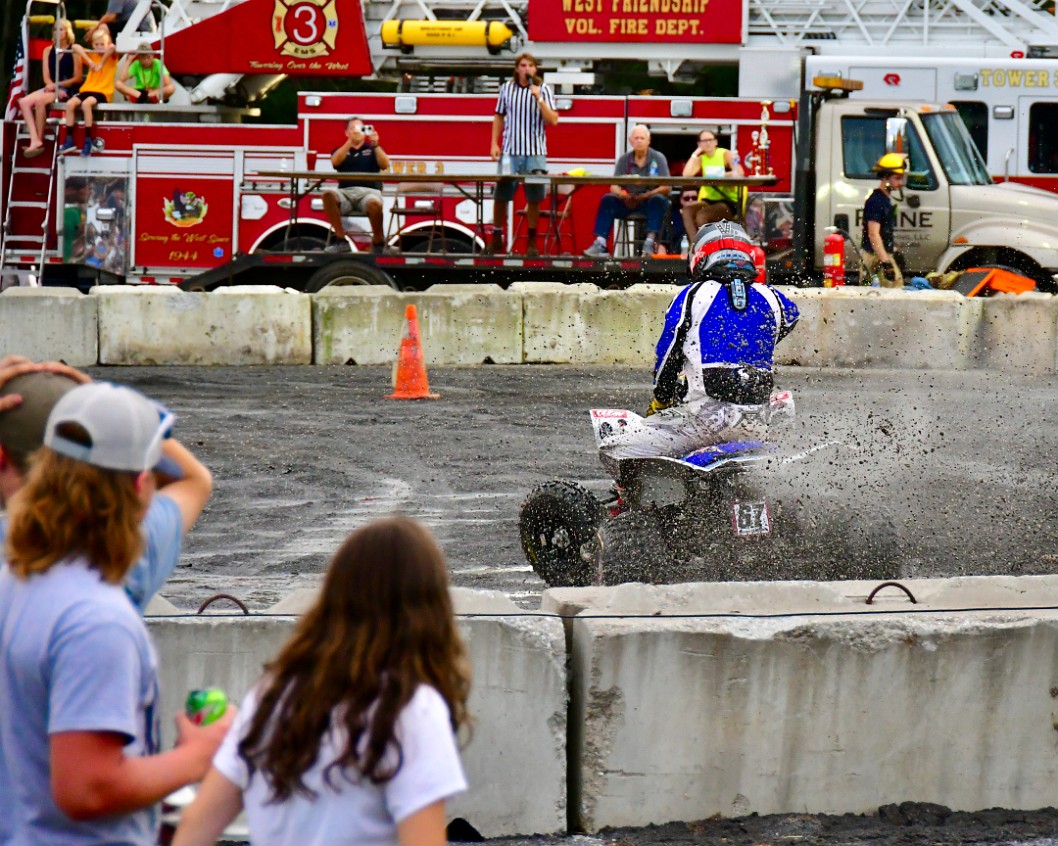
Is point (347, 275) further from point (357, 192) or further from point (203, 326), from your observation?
point (203, 326)

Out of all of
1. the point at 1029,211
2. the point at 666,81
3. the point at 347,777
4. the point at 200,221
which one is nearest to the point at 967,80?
the point at 1029,211

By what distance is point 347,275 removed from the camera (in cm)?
1728

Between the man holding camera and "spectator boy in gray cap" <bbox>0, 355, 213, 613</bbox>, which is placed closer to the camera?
"spectator boy in gray cap" <bbox>0, 355, 213, 613</bbox>

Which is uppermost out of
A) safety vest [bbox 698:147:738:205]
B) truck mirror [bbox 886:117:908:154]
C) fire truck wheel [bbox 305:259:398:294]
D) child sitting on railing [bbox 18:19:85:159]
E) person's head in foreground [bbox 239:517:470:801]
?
child sitting on railing [bbox 18:19:85:159]

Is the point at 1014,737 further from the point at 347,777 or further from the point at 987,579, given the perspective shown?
the point at 347,777

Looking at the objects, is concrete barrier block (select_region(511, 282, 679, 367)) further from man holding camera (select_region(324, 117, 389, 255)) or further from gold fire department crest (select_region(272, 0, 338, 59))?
gold fire department crest (select_region(272, 0, 338, 59))

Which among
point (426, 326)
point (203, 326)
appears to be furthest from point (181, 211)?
point (426, 326)

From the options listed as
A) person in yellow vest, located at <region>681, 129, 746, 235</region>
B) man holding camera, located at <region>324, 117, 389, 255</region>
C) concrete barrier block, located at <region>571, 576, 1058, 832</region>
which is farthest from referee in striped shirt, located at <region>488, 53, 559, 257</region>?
concrete barrier block, located at <region>571, 576, 1058, 832</region>

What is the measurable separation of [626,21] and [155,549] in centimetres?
1704

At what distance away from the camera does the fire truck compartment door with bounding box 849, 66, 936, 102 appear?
723 inches

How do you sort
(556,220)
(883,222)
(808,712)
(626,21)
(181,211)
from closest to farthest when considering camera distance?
(808,712), (883,222), (556,220), (181,211), (626,21)

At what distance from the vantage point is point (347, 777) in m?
2.52

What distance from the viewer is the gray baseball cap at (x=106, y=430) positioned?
8.60 ft

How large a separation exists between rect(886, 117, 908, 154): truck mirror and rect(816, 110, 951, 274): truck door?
23cm
